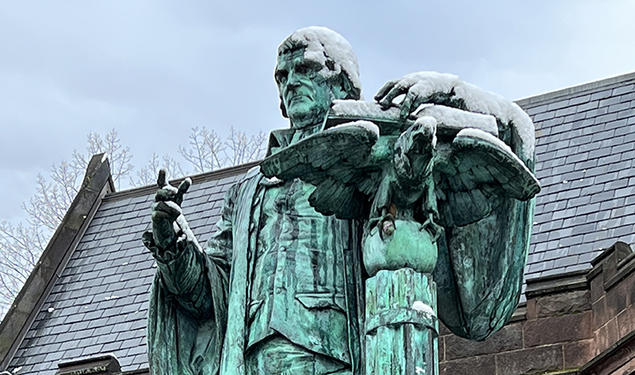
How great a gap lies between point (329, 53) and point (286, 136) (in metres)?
0.45

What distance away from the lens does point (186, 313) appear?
874 centimetres

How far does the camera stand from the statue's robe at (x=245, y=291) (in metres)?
8.45

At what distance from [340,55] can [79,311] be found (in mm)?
24300

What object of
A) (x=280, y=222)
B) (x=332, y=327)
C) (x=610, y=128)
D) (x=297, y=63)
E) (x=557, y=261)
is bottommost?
(x=332, y=327)

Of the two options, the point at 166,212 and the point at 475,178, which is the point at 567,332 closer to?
the point at 475,178

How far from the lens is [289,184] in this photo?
8.81 metres

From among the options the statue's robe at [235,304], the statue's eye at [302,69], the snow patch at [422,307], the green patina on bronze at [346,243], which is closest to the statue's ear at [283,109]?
the green patina on bronze at [346,243]

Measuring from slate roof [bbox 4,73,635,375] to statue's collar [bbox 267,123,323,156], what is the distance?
59.0 feet

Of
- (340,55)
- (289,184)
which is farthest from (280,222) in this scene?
(340,55)

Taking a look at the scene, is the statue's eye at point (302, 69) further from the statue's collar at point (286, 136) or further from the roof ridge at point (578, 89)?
the roof ridge at point (578, 89)

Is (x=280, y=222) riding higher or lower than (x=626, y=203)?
lower

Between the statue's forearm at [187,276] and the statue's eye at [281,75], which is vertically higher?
the statue's eye at [281,75]

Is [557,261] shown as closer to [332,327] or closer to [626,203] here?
[626,203]

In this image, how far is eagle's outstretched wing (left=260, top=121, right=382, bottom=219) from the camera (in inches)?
318
